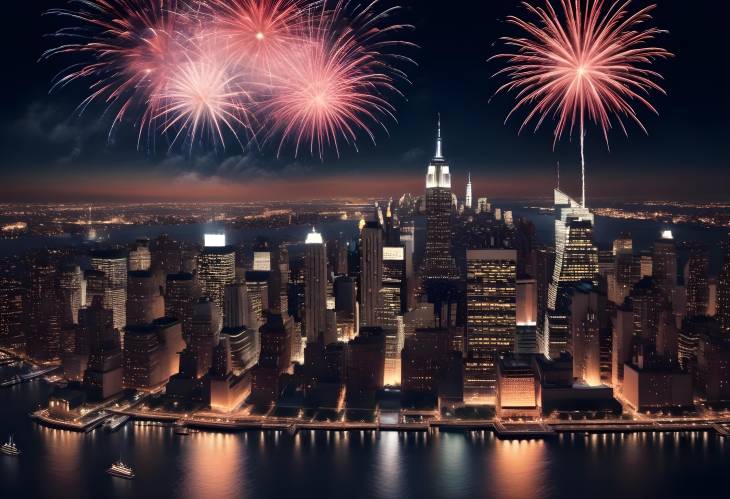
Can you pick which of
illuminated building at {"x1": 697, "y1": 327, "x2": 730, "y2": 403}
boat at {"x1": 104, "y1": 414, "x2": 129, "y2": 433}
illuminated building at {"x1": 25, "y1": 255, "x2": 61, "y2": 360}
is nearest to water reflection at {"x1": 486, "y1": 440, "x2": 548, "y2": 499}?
illuminated building at {"x1": 697, "y1": 327, "x2": 730, "y2": 403}

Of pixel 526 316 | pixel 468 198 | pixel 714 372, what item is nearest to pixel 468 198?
pixel 468 198

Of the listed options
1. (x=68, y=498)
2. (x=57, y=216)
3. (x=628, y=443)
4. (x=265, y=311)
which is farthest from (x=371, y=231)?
(x=68, y=498)

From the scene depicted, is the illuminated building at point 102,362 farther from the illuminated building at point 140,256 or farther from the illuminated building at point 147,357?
the illuminated building at point 140,256

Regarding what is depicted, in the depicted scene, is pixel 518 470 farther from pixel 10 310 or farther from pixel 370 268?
pixel 10 310

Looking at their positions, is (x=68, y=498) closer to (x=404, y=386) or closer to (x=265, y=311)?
(x=404, y=386)

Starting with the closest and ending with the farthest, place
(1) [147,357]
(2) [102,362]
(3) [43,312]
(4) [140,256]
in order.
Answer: (2) [102,362], (1) [147,357], (3) [43,312], (4) [140,256]

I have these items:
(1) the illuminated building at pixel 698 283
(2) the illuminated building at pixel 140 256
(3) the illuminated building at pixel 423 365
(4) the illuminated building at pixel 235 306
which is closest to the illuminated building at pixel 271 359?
(4) the illuminated building at pixel 235 306

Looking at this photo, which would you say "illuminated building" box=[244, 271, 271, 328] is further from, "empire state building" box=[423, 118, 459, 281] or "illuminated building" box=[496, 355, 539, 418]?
"illuminated building" box=[496, 355, 539, 418]
